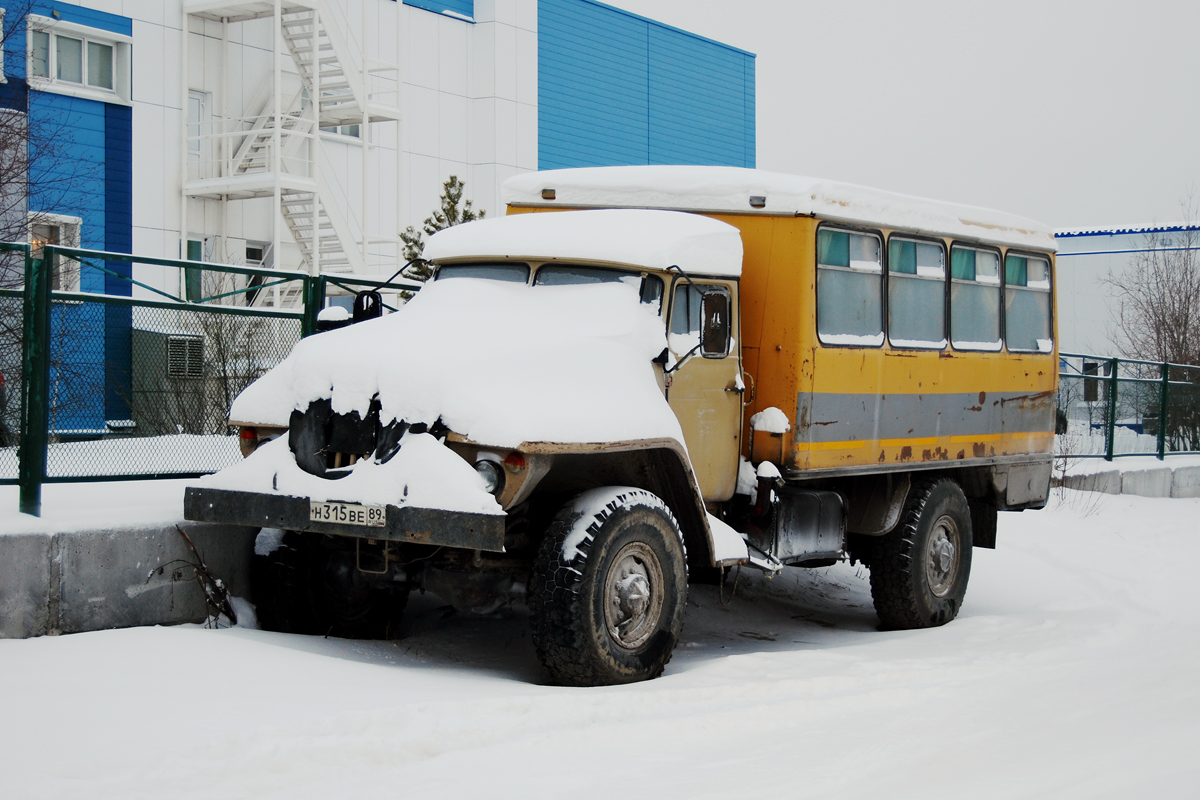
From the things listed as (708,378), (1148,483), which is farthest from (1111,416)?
(708,378)

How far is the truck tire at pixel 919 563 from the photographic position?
371 inches

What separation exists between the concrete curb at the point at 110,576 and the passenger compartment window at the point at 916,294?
15.9ft

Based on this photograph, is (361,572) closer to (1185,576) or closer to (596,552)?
(596,552)

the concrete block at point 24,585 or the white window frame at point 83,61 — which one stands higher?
the white window frame at point 83,61

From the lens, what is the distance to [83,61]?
21.4m

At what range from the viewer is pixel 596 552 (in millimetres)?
6355

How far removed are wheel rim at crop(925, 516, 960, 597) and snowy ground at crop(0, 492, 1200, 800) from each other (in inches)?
44.1

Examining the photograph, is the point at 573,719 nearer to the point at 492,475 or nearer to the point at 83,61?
the point at 492,475

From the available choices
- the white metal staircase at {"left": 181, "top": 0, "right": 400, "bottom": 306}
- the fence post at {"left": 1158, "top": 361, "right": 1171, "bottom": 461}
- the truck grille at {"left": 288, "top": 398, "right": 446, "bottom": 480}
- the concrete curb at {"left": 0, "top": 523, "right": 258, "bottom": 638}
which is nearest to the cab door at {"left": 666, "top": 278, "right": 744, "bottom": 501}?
the truck grille at {"left": 288, "top": 398, "right": 446, "bottom": 480}

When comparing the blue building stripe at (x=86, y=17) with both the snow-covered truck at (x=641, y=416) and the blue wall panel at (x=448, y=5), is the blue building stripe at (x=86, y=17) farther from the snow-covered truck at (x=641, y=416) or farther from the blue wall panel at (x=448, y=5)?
the snow-covered truck at (x=641, y=416)

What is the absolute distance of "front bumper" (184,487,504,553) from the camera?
5.94 m

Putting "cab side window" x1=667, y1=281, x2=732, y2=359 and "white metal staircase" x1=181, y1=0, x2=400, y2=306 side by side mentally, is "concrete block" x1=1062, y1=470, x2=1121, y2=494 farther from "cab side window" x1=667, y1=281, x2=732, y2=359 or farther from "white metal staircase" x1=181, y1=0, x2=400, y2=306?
"white metal staircase" x1=181, y1=0, x2=400, y2=306

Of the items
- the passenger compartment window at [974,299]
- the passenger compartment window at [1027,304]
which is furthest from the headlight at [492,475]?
the passenger compartment window at [1027,304]

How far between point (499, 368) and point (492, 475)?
→ 0.59 m
